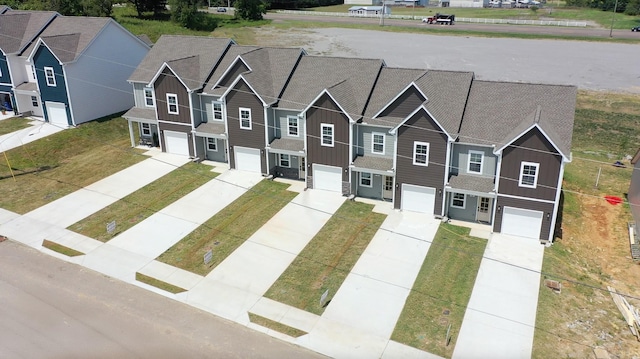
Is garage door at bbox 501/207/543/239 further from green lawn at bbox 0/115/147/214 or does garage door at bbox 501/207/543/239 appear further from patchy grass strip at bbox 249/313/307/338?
green lawn at bbox 0/115/147/214

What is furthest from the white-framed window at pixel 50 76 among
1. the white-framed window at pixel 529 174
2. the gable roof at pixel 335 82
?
the white-framed window at pixel 529 174

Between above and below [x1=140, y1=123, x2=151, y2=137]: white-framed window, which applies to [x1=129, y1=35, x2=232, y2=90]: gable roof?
above

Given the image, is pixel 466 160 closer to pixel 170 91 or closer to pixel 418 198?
pixel 418 198

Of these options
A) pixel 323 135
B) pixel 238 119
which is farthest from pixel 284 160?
pixel 323 135

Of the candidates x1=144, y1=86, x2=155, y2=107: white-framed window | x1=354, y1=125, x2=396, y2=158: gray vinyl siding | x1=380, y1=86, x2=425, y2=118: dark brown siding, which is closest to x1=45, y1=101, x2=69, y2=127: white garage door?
x1=144, y1=86, x2=155, y2=107: white-framed window

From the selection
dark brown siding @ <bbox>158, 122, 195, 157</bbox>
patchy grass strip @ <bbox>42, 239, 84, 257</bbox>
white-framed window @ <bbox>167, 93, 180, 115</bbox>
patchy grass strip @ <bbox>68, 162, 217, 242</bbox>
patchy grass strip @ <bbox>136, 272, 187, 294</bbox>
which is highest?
white-framed window @ <bbox>167, 93, 180, 115</bbox>

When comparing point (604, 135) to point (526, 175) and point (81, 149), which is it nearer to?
point (526, 175)
